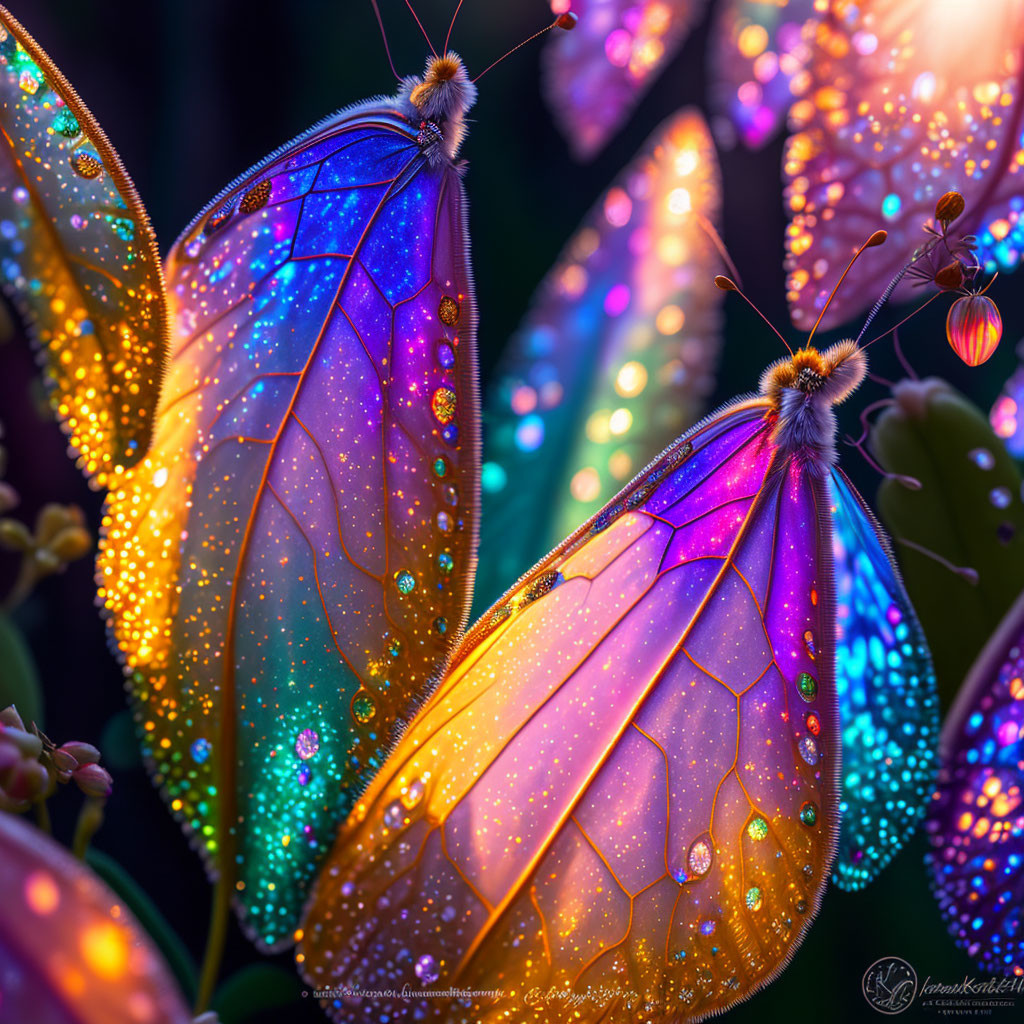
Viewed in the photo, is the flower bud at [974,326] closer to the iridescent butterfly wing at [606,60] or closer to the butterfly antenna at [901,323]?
the butterfly antenna at [901,323]

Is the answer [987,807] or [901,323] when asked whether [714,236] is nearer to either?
[901,323]

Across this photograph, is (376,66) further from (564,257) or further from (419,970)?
(419,970)

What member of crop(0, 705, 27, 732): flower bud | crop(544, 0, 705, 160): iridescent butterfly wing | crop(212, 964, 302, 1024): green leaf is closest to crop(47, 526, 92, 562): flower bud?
crop(0, 705, 27, 732): flower bud

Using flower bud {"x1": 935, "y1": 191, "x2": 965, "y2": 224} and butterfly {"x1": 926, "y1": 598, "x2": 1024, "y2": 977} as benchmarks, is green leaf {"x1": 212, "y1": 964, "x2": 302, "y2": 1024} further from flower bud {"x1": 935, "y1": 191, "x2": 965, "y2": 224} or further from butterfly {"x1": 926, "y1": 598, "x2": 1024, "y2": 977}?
flower bud {"x1": 935, "y1": 191, "x2": 965, "y2": 224}

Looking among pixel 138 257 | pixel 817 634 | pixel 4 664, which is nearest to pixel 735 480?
pixel 817 634

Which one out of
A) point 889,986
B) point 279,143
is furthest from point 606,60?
point 889,986
